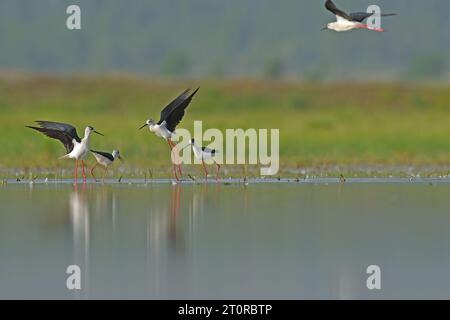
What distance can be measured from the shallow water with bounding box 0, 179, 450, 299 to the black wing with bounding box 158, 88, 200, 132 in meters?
1.15

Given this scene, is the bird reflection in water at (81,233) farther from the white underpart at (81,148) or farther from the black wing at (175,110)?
the black wing at (175,110)

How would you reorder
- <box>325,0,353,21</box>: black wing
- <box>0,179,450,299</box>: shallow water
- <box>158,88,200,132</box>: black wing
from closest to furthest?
<box>0,179,450,299</box>: shallow water
<box>325,0,353,21</box>: black wing
<box>158,88,200,132</box>: black wing

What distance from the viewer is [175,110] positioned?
45.8 ft

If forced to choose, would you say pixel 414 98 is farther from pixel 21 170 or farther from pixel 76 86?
pixel 21 170

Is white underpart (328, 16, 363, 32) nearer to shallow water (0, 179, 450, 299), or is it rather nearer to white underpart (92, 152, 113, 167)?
shallow water (0, 179, 450, 299)

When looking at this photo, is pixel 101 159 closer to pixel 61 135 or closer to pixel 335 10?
pixel 61 135

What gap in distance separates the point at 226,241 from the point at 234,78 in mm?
24595

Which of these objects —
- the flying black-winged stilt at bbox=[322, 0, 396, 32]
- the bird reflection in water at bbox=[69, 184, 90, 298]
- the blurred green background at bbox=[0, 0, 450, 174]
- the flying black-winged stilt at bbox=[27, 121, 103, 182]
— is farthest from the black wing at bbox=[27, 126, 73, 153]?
the flying black-winged stilt at bbox=[322, 0, 396, 32]

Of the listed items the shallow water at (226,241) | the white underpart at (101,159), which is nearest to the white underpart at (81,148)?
the white underpart at (101,159)

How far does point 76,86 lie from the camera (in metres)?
30.2

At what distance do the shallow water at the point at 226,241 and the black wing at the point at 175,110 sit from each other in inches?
45.3

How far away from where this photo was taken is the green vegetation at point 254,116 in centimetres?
1727

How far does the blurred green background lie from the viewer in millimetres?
19375
